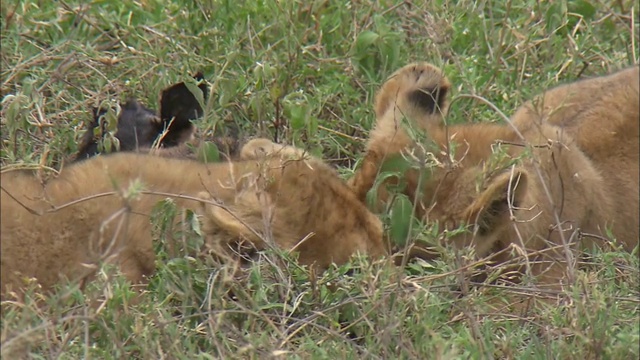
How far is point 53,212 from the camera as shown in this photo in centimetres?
425

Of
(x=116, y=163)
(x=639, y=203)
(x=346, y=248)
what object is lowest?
(x=639, y=203)

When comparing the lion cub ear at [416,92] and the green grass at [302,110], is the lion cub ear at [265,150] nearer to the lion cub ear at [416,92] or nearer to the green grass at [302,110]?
the green grass at [302,110]

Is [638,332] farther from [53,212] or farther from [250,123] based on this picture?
[250,123]

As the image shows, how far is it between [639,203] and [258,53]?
1.80m

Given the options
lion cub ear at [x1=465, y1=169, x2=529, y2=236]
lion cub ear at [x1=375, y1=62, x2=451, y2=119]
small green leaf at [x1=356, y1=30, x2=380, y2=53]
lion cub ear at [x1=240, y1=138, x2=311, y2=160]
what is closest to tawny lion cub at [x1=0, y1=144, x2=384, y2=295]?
lion cub ear at [x1=240, y1=138, x2=311, y2=160]

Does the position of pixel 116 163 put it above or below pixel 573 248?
above

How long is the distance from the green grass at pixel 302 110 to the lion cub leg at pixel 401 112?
19 centimetres

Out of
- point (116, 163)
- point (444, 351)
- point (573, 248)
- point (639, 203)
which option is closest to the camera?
point (444, 351)

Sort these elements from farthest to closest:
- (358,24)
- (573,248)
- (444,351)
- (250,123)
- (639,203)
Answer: (358,24) → (250,123) → (639,203) → (573,248) → (444,351)

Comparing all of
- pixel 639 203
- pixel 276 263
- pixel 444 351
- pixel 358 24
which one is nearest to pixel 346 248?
pixel 276 263

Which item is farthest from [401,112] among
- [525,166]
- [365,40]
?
[365,40]

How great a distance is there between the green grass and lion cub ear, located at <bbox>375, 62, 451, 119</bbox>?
15cm

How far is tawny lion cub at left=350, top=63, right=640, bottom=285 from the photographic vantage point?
4684 mm

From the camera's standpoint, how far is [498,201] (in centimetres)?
471
